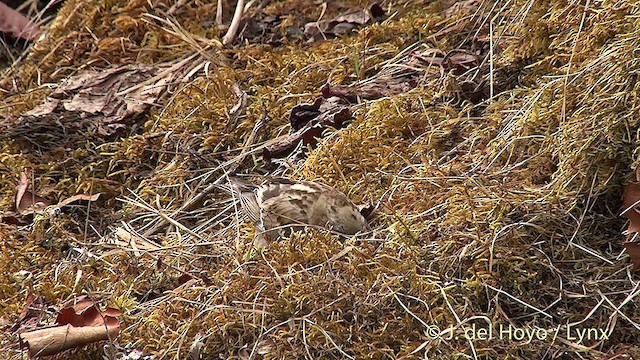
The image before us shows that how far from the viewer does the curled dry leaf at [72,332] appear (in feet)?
7.82

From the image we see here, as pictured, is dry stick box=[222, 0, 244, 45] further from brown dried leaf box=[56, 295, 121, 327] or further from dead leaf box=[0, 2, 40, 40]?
brown dried leaf box=[56, 295, 121, 327]

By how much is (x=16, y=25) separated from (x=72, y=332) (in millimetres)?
2635

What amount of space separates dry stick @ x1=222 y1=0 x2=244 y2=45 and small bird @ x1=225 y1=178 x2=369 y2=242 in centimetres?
146

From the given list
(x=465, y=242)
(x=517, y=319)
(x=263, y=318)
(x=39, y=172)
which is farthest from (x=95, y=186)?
(x=517, y=319)

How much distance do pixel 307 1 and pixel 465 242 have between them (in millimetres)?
2145

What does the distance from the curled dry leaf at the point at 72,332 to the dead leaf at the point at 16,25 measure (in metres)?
2.37

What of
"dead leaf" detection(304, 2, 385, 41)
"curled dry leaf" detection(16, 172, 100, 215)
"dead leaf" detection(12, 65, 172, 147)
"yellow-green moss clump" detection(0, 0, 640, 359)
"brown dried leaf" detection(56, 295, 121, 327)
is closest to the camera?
"yellow-green moss clump" detection(0, 0, 640, 359)

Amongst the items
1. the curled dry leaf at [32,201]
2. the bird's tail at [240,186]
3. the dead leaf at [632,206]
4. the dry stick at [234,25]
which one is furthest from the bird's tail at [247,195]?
the dry stick at [234,25]

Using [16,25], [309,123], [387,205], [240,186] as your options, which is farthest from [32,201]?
[16,25]

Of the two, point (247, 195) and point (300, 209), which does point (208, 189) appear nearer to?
point (247, 195)

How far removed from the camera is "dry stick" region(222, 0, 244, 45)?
4.01 m

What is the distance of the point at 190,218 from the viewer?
3145mm

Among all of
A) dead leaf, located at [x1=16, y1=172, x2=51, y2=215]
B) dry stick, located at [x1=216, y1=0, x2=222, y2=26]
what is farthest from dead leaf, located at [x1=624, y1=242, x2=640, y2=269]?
dry stick, located at [x1=216, y1=0, x2=222, y2=26]

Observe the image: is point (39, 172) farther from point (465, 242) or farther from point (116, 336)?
point (465, 242)
